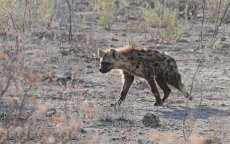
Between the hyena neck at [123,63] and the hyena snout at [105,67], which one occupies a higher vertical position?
the hyena neck at [123,63]

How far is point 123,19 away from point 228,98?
9.64 m

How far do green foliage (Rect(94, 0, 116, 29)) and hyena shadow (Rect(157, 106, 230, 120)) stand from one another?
26.8 ft

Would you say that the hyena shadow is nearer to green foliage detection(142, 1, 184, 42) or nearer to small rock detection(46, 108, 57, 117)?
small rock detection(46, 108, 57, 117)

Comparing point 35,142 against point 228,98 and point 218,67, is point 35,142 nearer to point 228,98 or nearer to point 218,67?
point 228,98

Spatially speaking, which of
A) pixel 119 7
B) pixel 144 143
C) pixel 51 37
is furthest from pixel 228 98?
pixel 119 7

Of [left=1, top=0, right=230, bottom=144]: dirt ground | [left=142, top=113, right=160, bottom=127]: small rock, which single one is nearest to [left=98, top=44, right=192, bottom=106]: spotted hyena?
[left=1, top=0, right=230, bottom=144]: dirt ground

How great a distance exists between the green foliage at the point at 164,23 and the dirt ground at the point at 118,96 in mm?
208

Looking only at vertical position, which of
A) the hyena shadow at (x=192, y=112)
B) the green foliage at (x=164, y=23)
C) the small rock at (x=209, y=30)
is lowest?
the small rock at (x=209, y=30)

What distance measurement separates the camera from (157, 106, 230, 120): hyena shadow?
9016 millimetres

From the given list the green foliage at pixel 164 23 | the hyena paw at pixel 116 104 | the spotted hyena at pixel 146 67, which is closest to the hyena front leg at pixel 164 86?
the spotted hyena at pixel 146 67

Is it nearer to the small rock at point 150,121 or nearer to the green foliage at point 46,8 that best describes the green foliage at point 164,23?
the green foliage at point 46,8

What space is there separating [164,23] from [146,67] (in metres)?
7.45

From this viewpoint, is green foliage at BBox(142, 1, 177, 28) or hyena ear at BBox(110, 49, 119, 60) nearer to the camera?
hyena ear at BBox(110, 49, 119, 60)

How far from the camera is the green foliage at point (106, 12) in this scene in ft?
57.7
